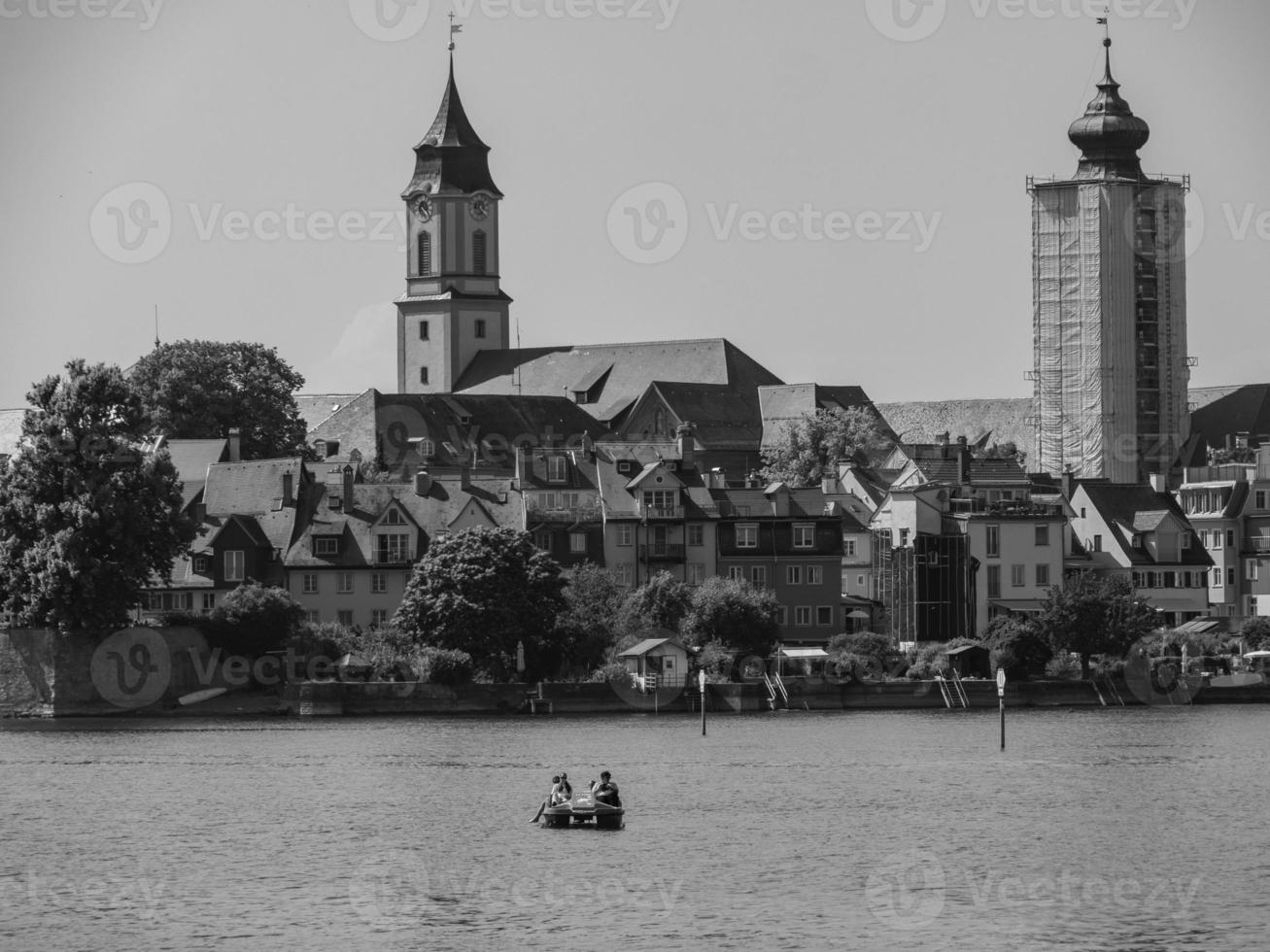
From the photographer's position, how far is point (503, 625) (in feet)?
376

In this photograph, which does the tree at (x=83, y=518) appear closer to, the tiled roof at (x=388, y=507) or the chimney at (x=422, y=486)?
the tiled roof at (x=388, y=507)

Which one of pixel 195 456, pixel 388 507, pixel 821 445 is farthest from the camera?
pixel 821 445

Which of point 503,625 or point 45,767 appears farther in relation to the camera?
point 503,625

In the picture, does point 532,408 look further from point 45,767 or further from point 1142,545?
point 45,767

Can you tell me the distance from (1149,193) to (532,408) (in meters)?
42.3

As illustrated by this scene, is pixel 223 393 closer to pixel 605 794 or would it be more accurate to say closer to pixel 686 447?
pixel 686 447

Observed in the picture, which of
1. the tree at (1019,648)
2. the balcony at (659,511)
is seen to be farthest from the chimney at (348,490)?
the tree at (1019,648)

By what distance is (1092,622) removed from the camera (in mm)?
126375

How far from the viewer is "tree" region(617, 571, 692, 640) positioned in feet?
401

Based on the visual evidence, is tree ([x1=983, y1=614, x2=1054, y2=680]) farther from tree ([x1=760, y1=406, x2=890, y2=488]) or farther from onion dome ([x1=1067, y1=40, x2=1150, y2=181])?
onion dome ([x1=1067, y1=40, x2=1150, y2=181])

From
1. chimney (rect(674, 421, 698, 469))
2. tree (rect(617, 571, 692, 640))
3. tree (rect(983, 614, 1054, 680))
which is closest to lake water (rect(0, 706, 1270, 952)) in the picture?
tree (rect(617, 571, 692, 640))

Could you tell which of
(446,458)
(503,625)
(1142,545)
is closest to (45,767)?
(503,625)

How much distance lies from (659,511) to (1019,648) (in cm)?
1691

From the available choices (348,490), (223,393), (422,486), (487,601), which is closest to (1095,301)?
(223,393)
